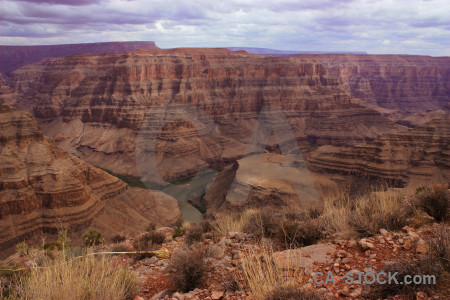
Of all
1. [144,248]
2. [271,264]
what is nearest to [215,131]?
[144,248]

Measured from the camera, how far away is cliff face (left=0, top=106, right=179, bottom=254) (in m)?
24.8

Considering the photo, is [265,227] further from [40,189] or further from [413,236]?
[40,189]

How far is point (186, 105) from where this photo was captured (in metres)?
70.7

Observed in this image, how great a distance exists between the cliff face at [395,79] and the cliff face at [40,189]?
105 meters

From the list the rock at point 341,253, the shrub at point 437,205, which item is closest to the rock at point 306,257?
the rock at point 341,253

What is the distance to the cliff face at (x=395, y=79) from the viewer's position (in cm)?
11538

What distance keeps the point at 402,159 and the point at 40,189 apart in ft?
119

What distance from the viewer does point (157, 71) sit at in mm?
73625

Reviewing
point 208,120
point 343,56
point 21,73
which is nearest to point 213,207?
point 208,120

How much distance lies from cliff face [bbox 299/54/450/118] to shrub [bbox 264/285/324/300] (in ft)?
390

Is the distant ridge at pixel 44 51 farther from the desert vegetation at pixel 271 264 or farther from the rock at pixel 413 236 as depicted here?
the rock at pixel 413 236

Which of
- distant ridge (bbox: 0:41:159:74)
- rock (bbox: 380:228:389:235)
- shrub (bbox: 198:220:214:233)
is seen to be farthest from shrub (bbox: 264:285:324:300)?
distant ridge (bbox: 0:41:159:74)

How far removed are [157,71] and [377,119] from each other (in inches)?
2243

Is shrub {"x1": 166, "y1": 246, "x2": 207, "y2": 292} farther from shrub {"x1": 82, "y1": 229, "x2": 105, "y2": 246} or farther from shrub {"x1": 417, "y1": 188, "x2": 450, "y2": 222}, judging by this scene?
shrub {"x1": 82, "y1": 229, "x2": 105, "y2": 246}
